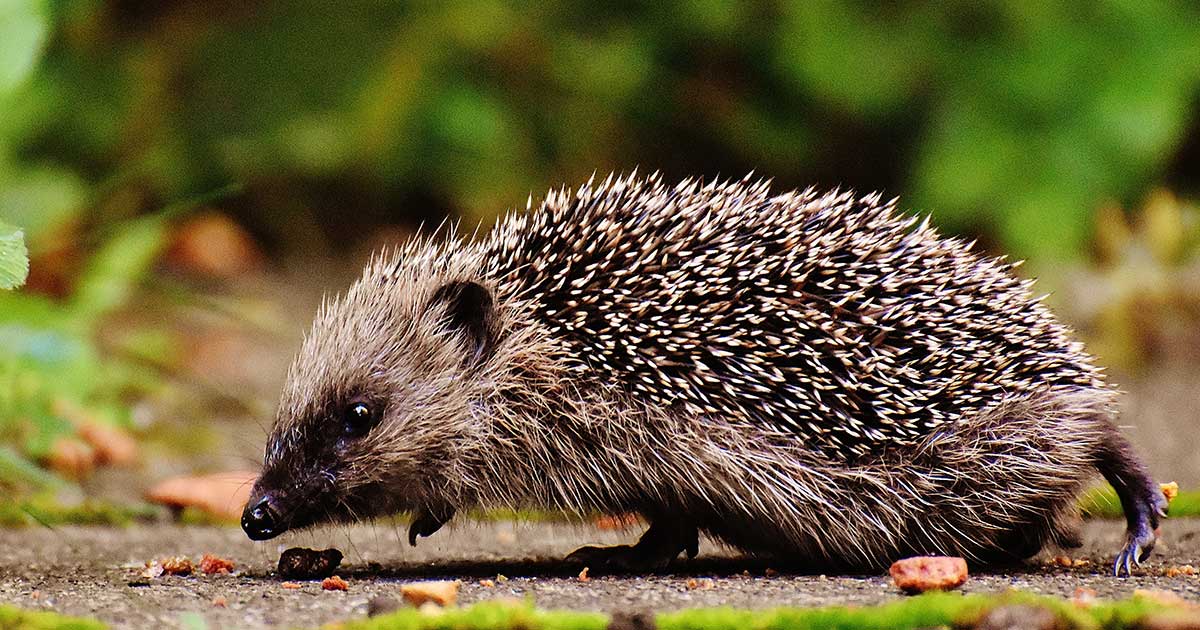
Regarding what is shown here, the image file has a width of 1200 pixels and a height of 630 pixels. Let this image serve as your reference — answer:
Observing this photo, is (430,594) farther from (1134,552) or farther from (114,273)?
(114,273)

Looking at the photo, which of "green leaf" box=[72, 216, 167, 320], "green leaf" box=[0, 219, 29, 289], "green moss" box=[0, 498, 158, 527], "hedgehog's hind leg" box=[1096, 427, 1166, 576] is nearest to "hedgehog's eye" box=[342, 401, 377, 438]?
"green leaf" box=[0, 219, 29, 289]

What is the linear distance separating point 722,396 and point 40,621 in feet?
10.0

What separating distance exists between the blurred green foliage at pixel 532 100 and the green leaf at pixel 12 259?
28.4ft

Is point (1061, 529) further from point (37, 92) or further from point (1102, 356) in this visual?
point (37, 92)

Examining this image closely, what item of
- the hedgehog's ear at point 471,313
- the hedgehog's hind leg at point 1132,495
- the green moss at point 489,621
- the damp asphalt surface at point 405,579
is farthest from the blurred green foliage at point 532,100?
the green moss at point 489,621

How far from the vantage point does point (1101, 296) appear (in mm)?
14859

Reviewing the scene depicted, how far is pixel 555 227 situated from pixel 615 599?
2.05 m

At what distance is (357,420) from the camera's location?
683cm

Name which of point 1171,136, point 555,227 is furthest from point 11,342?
point 1171,136

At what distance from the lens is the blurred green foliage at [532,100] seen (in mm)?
15727

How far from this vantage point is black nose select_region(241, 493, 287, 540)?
6523mm

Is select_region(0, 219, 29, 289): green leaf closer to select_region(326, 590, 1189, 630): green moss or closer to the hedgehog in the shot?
the hedgehog

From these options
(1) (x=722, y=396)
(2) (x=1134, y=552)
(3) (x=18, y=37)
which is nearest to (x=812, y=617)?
(1) (x=722, y=396)

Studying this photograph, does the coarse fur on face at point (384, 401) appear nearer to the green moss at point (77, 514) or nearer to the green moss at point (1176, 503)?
the green moss at point (77, 514)
